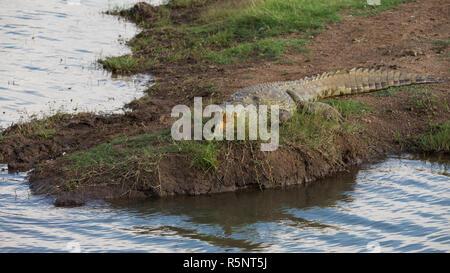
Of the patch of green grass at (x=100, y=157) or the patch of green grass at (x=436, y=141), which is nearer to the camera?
the patch of green grass at (x=100, y=157)

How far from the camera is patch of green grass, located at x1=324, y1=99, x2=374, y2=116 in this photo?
23.8 feet

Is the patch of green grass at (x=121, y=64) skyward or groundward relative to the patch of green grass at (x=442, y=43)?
groundward

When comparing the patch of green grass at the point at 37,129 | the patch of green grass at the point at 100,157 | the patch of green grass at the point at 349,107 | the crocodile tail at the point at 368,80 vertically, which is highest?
the crocodile tail at the point at 368,80

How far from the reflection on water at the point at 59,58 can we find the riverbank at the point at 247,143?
0.54m

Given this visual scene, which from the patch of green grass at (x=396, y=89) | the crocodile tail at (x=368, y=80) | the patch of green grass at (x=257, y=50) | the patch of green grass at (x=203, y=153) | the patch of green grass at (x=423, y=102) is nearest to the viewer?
the patch of green grass at (x=203, y=153)

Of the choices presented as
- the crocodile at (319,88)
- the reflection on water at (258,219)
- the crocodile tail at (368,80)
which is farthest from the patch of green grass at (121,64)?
the reflection on water at (258,219)

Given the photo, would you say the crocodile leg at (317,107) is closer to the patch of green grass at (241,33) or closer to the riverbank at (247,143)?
the riverbank at (247,143)

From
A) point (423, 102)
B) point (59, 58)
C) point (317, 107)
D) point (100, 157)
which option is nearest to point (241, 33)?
point (59, 58)

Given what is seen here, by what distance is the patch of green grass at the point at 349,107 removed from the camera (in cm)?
726

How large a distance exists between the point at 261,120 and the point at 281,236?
181 centimetres

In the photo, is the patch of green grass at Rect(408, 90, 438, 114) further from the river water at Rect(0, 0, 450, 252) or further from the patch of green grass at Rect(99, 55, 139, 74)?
the patch of green grass at Rect(99, 55, 139, 74)

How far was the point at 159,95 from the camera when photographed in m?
8.72
